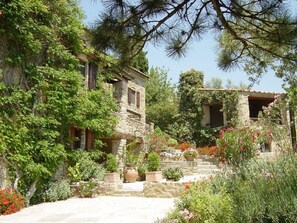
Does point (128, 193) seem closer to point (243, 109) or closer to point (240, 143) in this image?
point (240, 143)

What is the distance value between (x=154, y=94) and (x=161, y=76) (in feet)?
9.91

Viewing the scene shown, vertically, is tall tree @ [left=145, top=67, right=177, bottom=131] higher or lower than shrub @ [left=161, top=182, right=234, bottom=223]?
higher

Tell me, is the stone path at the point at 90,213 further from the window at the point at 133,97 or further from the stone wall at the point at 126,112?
the window at the point at 133,97

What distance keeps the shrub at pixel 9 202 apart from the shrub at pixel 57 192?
1183 mm

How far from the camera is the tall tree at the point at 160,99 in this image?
27812 mm

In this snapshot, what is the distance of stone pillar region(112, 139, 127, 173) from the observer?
15410 mm

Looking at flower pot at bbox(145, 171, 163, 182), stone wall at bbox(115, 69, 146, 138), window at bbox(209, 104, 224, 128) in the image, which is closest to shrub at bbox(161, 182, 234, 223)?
flower pot at bbox(145, 171, 163, 182)

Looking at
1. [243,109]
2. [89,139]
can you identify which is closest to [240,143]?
[89,139]

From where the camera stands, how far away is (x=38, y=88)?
10594mm

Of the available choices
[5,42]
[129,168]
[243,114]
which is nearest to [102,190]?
[129,168]

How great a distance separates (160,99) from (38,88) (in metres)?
22.6

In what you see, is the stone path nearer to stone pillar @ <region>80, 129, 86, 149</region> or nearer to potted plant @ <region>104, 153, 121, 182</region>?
potted plant @ <region>104, 153, 121, 182</region>

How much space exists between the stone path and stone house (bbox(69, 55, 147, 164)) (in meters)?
3.43

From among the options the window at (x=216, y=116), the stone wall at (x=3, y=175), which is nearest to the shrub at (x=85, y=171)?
the stone wall at (x=3, y=175)
